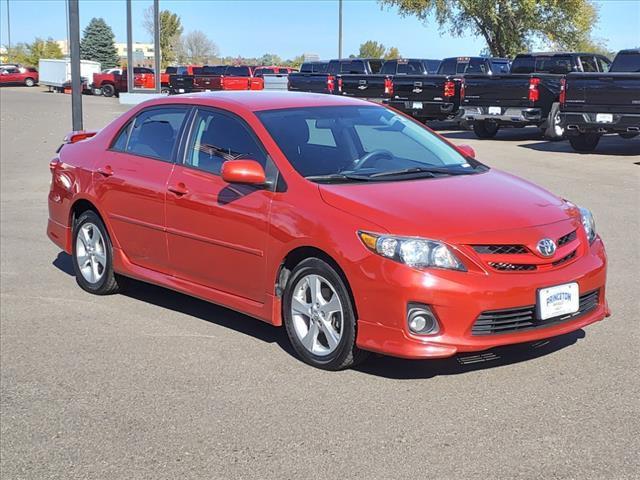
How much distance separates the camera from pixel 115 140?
711 centimetres

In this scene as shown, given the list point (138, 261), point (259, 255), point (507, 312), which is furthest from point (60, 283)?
point (507, 312)

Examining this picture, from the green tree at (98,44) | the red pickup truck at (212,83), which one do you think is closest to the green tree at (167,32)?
the green tree at (98,44)

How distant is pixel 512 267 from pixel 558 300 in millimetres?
361

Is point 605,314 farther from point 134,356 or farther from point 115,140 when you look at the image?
point 115,140

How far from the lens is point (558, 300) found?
16.2 feet

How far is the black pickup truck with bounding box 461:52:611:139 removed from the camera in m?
19.8

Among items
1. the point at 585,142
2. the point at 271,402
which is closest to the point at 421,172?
the point at 271,402

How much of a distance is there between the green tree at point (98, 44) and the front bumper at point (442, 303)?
91.2 metres

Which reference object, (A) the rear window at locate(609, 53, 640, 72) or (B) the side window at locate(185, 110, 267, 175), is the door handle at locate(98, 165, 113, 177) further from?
(A) the rear window at locate(609, 53, 640, 72)

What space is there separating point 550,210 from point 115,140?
143 inches

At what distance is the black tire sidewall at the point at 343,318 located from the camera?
4.98 metres

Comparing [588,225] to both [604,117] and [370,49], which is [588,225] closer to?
[604,117]

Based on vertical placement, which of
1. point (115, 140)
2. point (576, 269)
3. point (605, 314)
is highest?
point (115, 140)

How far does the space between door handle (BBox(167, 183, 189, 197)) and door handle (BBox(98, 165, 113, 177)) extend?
36.0 inches
